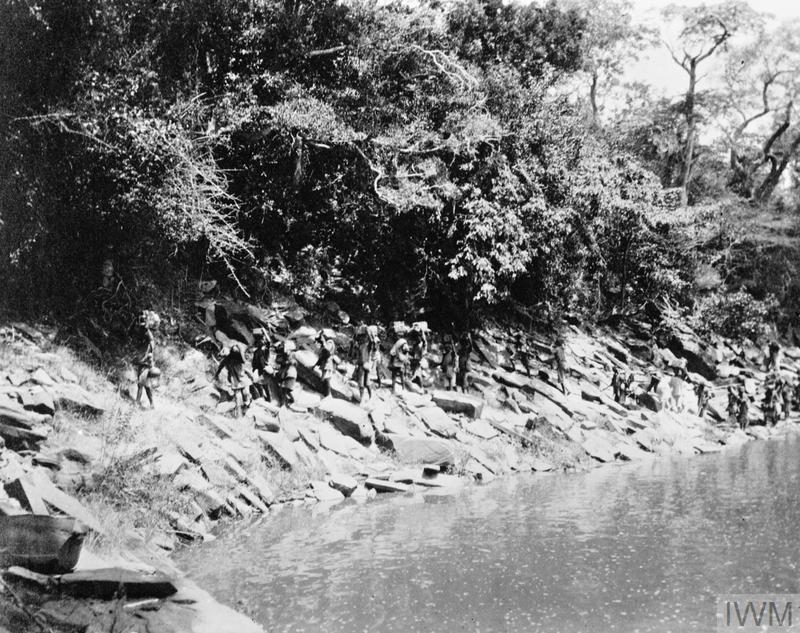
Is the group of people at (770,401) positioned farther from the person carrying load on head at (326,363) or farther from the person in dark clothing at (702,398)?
the person carrying load on head at (326,363)

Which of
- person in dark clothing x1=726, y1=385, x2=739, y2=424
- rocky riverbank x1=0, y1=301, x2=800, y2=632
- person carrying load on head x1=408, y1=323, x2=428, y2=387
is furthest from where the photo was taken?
person in dark clothing x1=726, y1=385, x2=739, y2=424

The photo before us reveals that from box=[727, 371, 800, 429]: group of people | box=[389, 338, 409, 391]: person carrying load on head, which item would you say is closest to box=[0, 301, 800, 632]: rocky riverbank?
box=[389, 338, 409, 391]: person carrying load on head

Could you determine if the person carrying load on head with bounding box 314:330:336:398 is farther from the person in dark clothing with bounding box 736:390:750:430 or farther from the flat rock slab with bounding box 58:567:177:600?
the person in dark clothing with bounding box 736:390:750:430

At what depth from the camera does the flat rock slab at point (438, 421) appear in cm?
1778

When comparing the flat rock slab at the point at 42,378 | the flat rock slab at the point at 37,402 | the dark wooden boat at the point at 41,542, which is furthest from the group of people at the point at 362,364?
the dark wooden boat at the point at 41,542

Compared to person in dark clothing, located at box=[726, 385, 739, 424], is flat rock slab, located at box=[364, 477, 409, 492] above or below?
above

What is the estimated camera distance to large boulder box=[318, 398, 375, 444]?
52.6 feet

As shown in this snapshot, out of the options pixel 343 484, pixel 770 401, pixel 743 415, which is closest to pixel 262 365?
pixel 343 484

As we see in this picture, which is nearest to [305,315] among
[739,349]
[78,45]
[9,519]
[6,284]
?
[6,284]

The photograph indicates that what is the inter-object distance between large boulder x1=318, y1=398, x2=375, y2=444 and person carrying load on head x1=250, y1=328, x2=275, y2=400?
140 centimetres

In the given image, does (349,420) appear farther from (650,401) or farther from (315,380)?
(650,401)

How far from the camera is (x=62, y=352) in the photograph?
572 inches

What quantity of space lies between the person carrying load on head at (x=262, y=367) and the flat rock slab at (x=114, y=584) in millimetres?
10402

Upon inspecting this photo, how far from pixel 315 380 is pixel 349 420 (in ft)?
7.54
